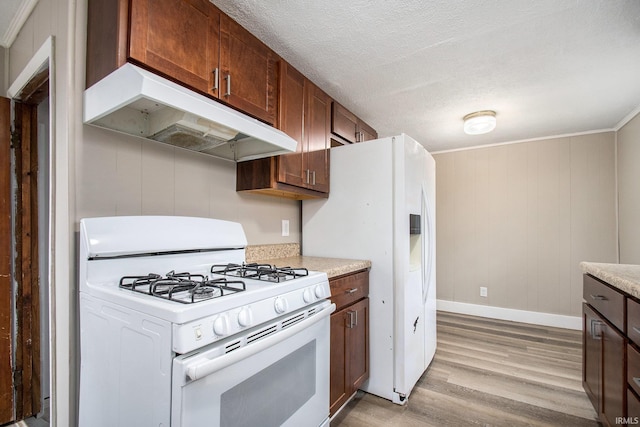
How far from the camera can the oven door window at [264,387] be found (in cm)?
82

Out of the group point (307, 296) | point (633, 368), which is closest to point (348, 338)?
point (307, 296)

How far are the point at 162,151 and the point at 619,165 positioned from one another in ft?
13.8

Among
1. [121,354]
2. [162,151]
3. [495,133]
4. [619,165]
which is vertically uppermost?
[495,133]

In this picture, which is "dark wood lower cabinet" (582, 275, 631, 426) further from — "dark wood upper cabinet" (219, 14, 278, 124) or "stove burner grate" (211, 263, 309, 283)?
"dark wood upper cabinet" (219, 14, 278, 124)

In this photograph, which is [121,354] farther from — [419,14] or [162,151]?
[419,14]

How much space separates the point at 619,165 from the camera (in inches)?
123

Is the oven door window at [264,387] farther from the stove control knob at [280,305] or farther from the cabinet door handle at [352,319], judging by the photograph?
the cabinet door handle at [352,319]

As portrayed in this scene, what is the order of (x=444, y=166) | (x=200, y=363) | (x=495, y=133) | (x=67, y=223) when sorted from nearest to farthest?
(x=200, y=363) < (x=67, y=223) < (x=495, y=133) < (x=444, y=166)

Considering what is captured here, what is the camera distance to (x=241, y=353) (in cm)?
94

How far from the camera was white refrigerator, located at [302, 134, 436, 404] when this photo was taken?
1.99 metres

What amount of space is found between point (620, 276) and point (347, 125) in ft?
6.59

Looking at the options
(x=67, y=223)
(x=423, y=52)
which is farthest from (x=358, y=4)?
(x=67, y=223)

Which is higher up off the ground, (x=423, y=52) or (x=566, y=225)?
(x=423, y=52)

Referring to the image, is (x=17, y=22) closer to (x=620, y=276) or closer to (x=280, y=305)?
(x=280, y=305)
